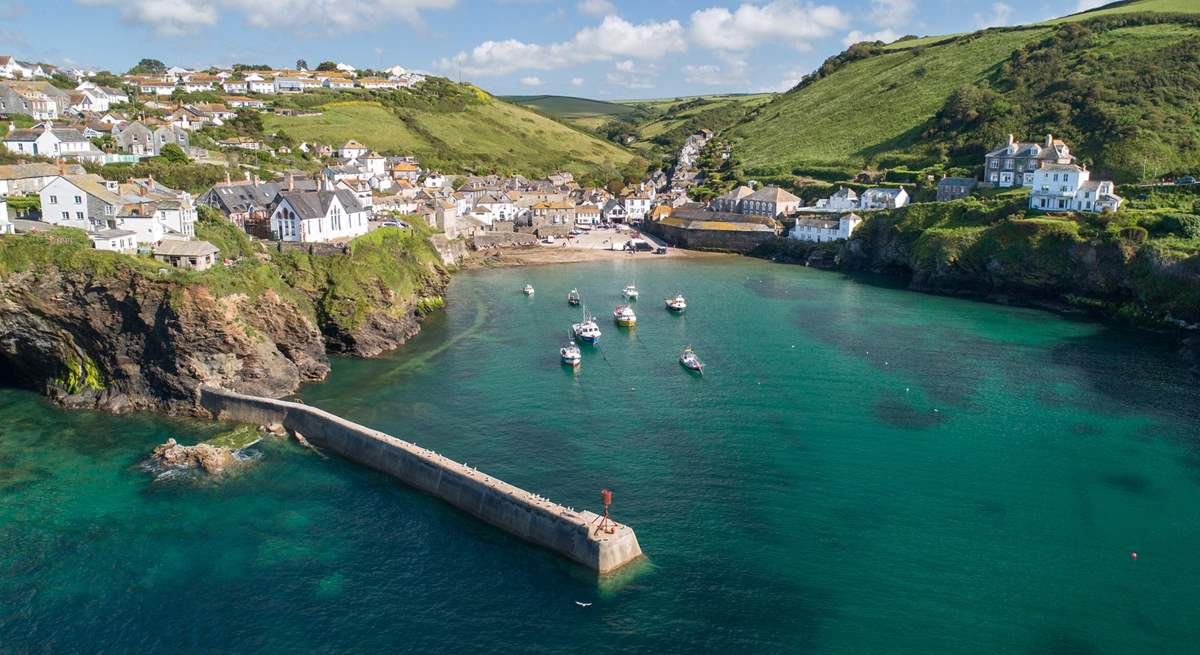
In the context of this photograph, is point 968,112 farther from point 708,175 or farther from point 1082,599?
point 1082,599

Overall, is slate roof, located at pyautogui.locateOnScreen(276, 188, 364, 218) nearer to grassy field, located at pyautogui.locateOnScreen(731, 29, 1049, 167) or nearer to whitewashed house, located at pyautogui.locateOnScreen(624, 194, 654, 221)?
whitewashed house, located at pyautogui.locateOnScreen(624, 194, 654, 221)

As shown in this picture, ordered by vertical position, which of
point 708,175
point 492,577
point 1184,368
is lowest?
point 492,577

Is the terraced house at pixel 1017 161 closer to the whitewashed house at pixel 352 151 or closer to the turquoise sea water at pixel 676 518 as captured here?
the turquoise sea water at pixel 676 518

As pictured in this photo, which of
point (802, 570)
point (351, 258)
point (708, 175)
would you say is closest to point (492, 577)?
point (802, 570)

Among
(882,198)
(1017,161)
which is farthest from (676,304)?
(1017,161)

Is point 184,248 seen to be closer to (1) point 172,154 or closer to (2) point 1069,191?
(1) point 172,154

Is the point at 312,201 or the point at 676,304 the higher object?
the point at 312,201
